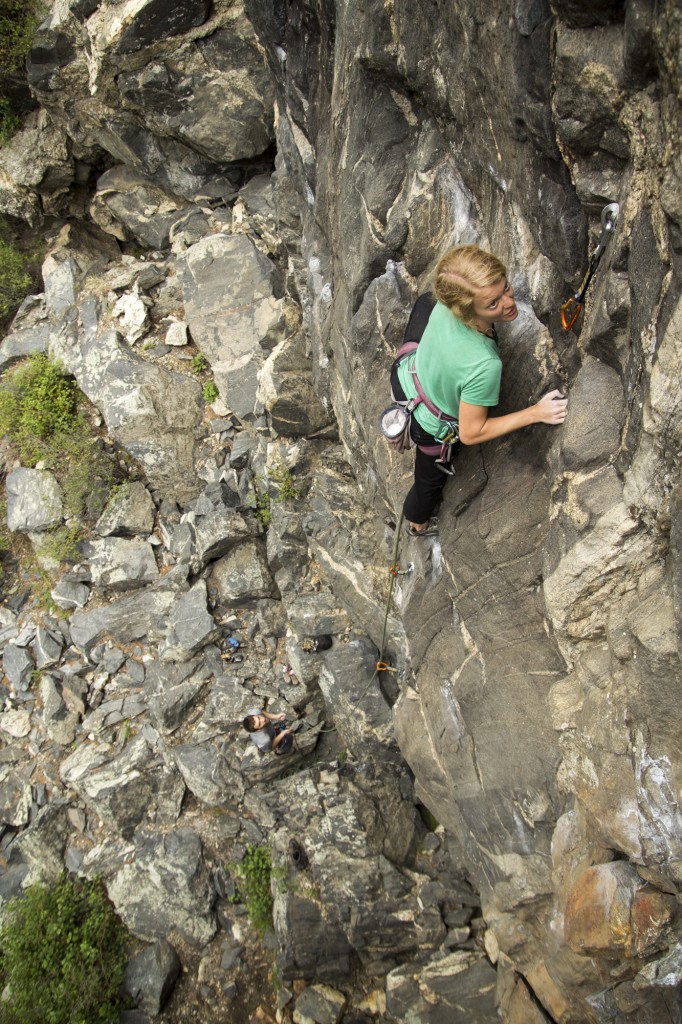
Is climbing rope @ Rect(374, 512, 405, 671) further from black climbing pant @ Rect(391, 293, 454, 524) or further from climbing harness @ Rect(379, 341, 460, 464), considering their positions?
climbing harness @ Rect(379, 341, 460, 464)

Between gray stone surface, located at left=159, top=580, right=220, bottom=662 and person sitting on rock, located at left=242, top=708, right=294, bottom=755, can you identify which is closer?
person sitting on rock, located at left=242, top=708, right=294, bottom=755

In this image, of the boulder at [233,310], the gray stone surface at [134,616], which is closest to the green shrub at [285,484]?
the boulder at [233,310]

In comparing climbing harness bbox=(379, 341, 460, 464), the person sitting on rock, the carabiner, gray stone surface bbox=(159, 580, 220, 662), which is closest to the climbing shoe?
climbing harness bbox=(379, 341, 460, 464)

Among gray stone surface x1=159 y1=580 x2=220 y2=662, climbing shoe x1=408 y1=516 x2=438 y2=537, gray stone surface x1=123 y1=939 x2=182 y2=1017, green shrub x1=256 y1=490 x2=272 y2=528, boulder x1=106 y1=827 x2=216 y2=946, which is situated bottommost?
gray stone surface x1=123 y1=939 x2=182 y2=1017

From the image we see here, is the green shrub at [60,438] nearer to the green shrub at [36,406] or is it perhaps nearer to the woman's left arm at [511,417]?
the green shrub at [36,406]

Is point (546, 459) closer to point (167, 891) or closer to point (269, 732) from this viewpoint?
point (269, 732)

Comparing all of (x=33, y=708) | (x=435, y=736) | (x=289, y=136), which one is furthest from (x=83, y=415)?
(x=435, y=736)

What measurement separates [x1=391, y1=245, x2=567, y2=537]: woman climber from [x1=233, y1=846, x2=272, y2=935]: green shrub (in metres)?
5.65

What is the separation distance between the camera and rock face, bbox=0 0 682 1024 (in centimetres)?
297

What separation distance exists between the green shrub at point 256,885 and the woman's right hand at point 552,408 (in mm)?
6305

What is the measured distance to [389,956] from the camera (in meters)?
6.34

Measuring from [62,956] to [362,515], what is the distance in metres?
6.11

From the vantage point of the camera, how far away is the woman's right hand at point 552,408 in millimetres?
3275

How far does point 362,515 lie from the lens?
783 cm
